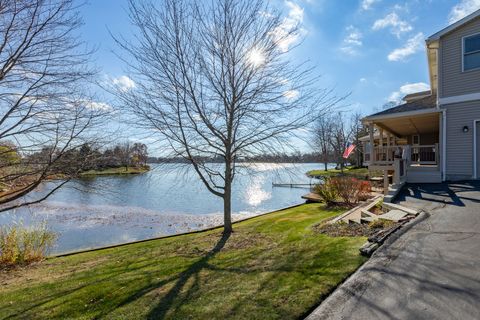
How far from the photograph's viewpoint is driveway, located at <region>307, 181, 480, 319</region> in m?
3.07

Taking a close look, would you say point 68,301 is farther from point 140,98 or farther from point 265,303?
point 140,98

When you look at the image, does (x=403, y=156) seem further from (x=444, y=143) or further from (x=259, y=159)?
(x=259, y=159)

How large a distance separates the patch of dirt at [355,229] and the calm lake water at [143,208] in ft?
5.93

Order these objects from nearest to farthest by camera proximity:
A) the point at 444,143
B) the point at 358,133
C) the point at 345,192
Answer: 1. the point at 444,143
2. the point at 345,192
3. the point at 358,133

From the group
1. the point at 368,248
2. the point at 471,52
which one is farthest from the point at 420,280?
the point at 471,52

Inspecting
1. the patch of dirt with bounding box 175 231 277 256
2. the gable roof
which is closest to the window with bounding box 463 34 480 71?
the gable roof

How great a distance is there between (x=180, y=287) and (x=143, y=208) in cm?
1629

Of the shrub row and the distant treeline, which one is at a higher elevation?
the distant treeline

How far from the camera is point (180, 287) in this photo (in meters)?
4.66

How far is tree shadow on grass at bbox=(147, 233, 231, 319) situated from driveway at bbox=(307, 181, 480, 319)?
1.89m

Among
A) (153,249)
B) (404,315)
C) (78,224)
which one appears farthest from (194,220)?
(404,315)

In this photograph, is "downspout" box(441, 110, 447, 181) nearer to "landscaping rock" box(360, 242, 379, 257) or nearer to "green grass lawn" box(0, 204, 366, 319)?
"green grass lawn" box(0, 204, 366, 319)

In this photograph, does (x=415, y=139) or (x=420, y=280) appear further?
(x=415, y=139)

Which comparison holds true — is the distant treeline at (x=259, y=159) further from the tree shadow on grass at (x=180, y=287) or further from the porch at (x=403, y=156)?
the porch at (x=403, y=156)
